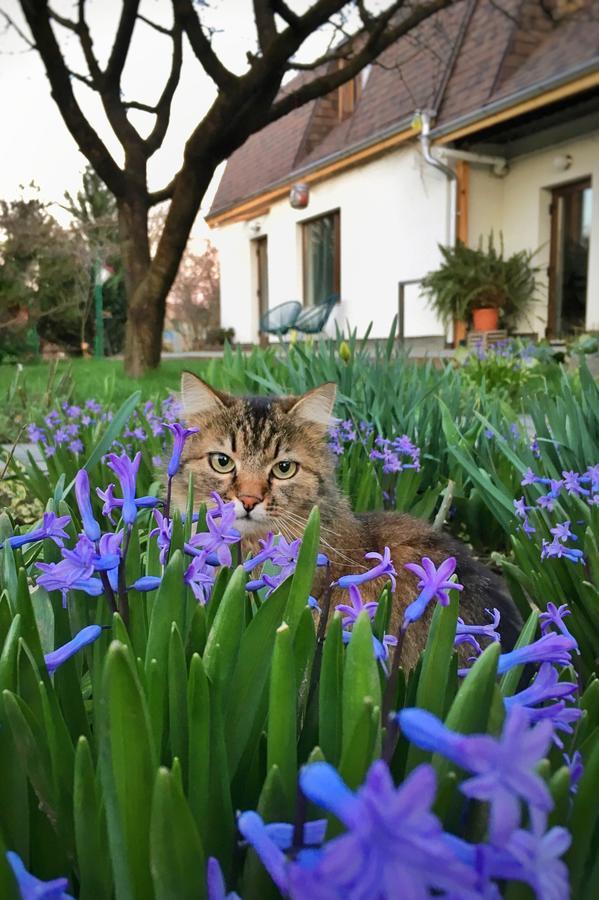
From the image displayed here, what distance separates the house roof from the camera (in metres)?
9.25

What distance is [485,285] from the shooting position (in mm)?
9938

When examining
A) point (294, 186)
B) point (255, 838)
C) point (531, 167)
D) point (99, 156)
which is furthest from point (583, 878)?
point (294, 186)

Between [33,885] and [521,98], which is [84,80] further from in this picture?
[33,885]

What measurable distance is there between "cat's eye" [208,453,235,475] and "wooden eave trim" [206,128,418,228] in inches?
396

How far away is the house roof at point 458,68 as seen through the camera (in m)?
9.25

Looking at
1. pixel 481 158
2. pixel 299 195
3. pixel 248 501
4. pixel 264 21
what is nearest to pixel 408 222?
pixel 481 158

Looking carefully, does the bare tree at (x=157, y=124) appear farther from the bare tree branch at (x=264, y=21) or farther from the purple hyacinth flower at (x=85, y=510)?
the purple hyacinth flower at (x=85, y=510)

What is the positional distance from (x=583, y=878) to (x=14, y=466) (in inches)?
93.9

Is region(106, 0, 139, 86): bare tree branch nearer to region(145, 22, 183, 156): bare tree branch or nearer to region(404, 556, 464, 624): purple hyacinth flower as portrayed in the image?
region(145, 22, 183, 156): bare tree branch

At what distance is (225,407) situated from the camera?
6.98 ft

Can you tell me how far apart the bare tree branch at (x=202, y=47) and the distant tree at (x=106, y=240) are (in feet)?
24.3

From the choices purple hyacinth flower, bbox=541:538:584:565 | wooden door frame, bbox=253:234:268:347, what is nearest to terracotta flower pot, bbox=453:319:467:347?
wooden door frame, bbox=253:234:268:347

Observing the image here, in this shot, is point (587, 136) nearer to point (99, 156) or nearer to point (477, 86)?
point (477, 86)

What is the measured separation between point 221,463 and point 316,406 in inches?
13.2
